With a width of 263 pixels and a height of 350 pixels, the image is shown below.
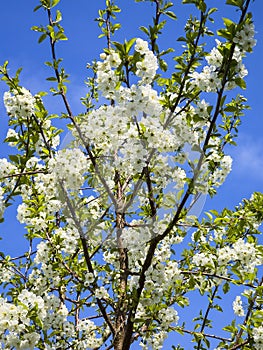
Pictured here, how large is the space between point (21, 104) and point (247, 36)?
6.78 ft

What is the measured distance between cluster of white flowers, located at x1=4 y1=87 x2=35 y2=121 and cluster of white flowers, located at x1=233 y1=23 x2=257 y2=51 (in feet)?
6.39

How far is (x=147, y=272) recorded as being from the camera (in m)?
4.55

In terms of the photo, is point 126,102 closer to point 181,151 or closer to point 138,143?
point 138,143

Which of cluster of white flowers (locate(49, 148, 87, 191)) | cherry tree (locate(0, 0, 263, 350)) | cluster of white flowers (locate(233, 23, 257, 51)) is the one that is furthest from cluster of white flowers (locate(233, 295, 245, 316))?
cluster of white flowers (locate(233, 23, 257, 51))

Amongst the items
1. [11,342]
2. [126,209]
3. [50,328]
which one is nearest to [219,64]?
[126,209]

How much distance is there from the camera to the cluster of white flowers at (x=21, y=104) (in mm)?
4230

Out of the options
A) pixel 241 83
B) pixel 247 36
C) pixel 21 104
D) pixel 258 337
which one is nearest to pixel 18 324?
pixel 21 104

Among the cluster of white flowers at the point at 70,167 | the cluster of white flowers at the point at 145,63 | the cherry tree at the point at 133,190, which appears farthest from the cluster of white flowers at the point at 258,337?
the cluster of white flowers at the point at 145,63

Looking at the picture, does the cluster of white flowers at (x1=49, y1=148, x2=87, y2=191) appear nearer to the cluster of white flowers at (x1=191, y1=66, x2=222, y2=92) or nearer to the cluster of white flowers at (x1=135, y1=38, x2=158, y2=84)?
the cluster of white flowers at (x1=135, y1=38, x2=158, y2=84)

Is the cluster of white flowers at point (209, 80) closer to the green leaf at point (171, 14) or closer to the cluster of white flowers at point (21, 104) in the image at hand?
the green leaf at point (171, 14)

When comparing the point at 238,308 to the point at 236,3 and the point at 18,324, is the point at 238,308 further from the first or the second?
the point at 236,3

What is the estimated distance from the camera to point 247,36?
3256 mm

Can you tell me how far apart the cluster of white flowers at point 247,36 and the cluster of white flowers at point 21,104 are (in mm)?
1949

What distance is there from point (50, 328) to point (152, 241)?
72.6 inches
